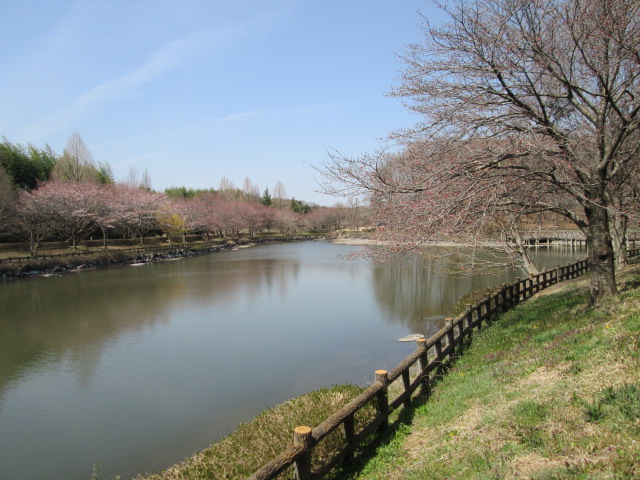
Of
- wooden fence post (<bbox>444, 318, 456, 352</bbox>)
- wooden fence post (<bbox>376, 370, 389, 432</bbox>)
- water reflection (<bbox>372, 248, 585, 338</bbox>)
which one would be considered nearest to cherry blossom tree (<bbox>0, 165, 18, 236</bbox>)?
water reflection (<bbox>372, 248, 585, 338</bbox>)

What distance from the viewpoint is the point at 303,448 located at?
4.68 meters

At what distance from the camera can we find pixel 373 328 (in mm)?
17156

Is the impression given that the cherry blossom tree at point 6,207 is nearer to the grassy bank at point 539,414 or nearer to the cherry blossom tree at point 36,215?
the cherry blossom tree at point 36,215

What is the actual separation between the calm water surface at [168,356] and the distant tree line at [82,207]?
8.47 metres

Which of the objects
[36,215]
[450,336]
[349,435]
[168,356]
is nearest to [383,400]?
[349,435]

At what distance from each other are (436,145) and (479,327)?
533 centimetres

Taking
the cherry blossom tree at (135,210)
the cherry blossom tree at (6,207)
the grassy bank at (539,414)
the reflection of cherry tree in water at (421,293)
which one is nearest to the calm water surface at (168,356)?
the reflection of cherry tree in water at (421,293)

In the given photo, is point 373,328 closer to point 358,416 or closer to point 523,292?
point 523,292

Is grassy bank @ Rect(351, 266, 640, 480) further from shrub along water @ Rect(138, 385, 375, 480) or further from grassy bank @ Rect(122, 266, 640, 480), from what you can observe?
shrub along water @ Rect(138, 385, 375, 480)

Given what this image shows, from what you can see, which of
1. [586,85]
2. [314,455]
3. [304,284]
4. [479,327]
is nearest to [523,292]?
[479,327]

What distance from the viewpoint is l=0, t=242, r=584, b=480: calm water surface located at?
9.05 metres

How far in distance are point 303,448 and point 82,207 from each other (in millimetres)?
48982

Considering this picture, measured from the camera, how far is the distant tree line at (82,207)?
42.5 meters

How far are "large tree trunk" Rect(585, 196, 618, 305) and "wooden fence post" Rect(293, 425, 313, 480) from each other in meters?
7.84
